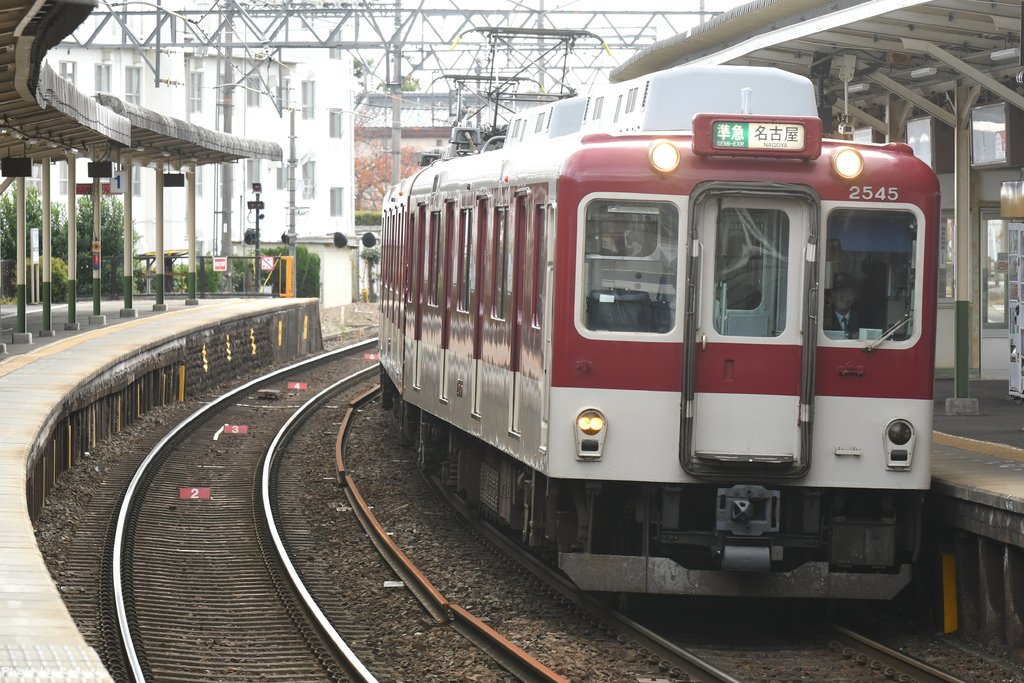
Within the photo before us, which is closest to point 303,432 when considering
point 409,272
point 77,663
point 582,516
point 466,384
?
point 409,272

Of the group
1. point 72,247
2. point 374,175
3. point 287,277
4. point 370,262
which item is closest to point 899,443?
point 72,247

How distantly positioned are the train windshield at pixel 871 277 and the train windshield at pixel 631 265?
0.96 metres

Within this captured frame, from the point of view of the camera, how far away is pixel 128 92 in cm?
5619

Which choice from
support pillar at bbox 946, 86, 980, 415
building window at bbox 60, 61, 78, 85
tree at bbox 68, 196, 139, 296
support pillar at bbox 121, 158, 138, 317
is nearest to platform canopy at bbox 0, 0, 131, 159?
support pillar at bbox 121, 158, 138, 317

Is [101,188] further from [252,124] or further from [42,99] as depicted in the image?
[252,124]

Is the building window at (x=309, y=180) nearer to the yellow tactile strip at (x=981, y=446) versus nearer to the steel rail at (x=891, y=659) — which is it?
the yellow tactile strip at (x=981, y=446)

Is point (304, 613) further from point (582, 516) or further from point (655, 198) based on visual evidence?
point (655, 198)

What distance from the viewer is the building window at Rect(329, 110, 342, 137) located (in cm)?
6297

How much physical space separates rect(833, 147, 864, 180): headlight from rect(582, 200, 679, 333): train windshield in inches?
38.6

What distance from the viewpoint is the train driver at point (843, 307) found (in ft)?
31.9

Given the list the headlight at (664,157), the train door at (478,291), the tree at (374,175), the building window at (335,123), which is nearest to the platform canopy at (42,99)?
the train door at (478,291)

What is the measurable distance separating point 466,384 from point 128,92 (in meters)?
46.1

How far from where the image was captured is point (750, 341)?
962 centimetres

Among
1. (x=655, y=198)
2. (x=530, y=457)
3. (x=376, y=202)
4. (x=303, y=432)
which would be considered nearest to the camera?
(x=655, y=198)
